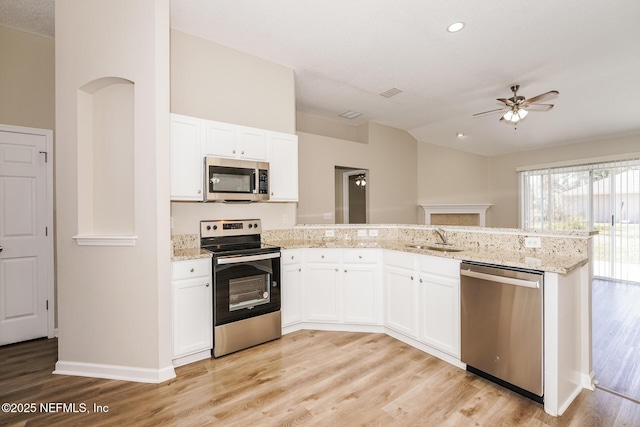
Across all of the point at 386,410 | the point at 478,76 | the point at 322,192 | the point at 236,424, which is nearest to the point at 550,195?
the point at 478,76

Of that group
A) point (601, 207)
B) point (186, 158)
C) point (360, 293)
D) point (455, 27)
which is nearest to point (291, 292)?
point (360, 293)

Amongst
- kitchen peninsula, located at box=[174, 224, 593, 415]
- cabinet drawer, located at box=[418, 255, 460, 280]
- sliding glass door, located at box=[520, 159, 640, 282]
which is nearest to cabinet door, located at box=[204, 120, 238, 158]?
kitchen peninsula, located at box=[174, 224, 593, 415]

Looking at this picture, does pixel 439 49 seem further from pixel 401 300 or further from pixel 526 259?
pixel 401 300

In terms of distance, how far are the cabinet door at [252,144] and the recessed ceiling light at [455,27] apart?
2.15m

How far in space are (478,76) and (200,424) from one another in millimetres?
4750

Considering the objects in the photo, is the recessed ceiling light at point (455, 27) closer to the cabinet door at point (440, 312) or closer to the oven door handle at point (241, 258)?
the cabinet door at point (440, 312)

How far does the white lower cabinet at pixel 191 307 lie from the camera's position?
8.09 feet

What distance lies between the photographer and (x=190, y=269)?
253cm

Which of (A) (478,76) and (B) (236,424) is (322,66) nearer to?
(A) (478,76)

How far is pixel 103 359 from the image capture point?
2363 millimetres

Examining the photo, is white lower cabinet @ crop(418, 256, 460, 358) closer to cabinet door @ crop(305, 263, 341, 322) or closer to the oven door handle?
cabinet door @ crop(305, 263, 341, 322)

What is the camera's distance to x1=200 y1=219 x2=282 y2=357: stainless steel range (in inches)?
103

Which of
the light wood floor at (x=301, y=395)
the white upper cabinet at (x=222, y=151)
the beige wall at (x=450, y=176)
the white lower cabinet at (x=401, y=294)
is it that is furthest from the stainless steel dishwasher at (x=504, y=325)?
the beige wall at (x=450, y=176)

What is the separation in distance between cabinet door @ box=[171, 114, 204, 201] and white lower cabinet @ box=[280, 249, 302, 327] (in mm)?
1082
